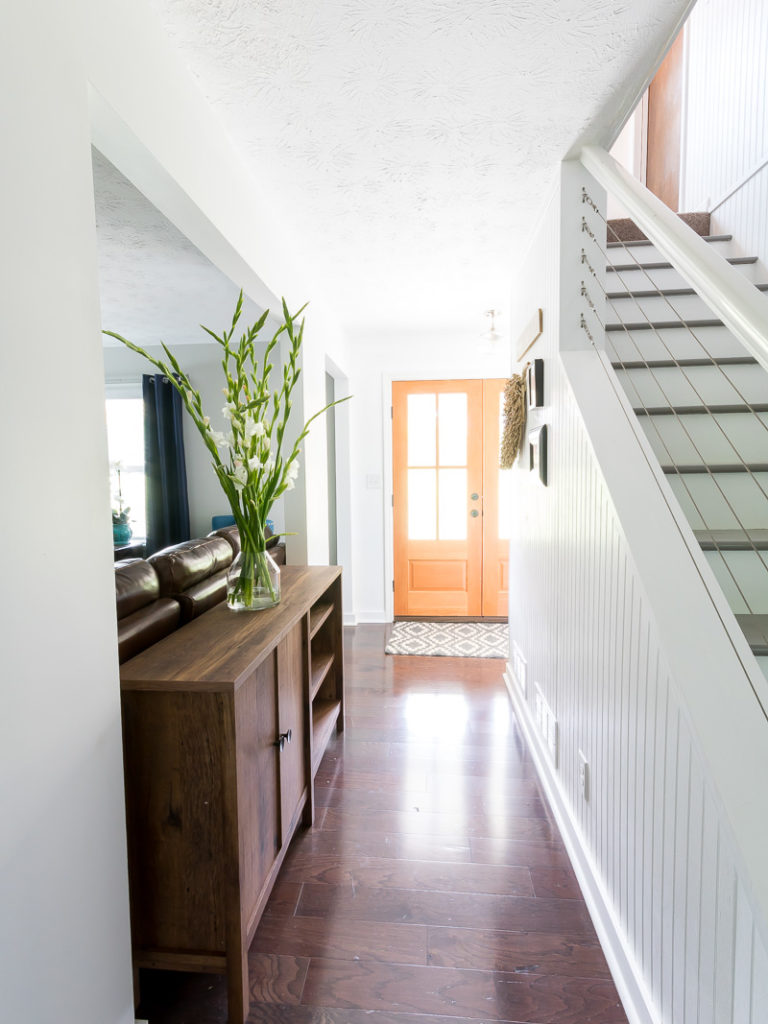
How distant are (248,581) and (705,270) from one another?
1577 mm

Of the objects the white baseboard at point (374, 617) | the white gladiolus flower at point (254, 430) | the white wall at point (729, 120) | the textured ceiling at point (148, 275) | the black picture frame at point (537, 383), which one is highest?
the white wall at point (729, 120)

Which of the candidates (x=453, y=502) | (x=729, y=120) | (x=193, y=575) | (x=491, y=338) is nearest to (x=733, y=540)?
(x=193, y=575)

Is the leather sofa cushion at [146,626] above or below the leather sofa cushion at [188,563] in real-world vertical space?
below

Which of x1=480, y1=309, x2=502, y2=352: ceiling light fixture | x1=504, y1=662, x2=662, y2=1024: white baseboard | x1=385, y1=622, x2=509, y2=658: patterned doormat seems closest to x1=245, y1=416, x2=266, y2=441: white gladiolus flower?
x1=504, y1=662, x2=662, y2=1024: white baseboard

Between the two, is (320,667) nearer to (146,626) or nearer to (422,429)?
(146,626)

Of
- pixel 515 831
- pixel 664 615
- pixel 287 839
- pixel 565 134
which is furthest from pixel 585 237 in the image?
pixel 287 839

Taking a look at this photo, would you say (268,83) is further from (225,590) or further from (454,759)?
(454,759)

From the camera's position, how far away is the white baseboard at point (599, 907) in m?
1.30

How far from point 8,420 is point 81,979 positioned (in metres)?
1.07

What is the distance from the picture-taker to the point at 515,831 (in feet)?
6.71

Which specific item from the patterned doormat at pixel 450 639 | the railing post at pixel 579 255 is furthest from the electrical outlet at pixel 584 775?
the patterned doormat at pixel 450 639

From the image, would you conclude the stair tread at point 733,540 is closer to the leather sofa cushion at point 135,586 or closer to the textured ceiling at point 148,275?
the leather sofa cushion at point 135,586

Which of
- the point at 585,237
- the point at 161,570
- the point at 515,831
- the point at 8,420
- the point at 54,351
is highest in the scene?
the point at 585,237

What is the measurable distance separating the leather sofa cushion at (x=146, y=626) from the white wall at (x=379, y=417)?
9.91 feet
